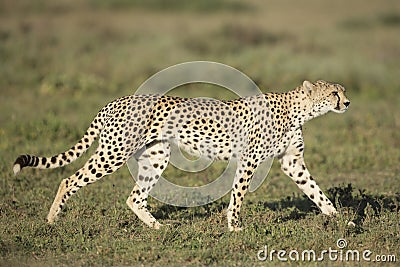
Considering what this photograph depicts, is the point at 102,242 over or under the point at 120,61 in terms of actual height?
under

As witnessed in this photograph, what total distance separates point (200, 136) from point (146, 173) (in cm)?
67

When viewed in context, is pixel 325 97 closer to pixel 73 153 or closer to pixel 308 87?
pixel 308 87

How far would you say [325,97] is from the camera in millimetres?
6879

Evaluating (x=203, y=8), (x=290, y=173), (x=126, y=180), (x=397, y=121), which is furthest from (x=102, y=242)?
(x=203, y=8)

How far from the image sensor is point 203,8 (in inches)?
1016

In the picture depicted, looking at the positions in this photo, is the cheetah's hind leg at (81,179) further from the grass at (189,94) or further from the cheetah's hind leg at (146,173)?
the cheetah's hind leg at (146,173)

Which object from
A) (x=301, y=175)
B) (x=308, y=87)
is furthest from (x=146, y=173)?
(x=308, y=87)

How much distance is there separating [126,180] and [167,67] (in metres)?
7.01

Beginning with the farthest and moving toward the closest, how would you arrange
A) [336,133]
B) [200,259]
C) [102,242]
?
[336,133] < [102,242] < [200,259]

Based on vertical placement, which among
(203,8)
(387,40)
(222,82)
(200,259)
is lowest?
(200,259)

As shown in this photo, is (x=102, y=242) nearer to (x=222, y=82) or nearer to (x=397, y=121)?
(x=397, y=121)

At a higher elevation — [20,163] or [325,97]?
[325,97]

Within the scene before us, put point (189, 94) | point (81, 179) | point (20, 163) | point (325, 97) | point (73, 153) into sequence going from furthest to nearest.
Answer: point (189, 94), point (325, 97), point (73, 153), point (81, 179), point (20, 163)

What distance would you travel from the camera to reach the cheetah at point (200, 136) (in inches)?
256
